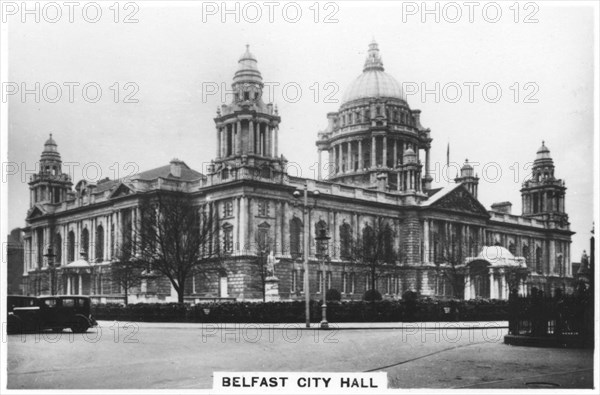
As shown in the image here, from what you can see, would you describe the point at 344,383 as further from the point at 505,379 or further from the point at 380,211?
the point at 380,211

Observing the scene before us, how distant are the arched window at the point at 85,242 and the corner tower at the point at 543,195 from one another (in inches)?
1921

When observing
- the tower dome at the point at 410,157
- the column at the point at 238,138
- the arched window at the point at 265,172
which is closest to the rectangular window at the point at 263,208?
the arched window at the point at 265,172

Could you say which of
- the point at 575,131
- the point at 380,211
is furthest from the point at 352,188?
the point at 575,131

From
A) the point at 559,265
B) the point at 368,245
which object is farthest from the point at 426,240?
the point at 559,265

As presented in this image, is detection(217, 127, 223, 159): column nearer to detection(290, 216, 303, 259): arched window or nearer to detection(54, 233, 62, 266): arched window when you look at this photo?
detection(290, 216, 303, 259): arched window

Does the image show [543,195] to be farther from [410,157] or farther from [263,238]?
[263,238]

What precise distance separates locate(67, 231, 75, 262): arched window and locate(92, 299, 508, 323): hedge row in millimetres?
39359

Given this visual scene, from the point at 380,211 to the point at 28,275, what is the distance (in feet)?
136

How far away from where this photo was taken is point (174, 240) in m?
60.8

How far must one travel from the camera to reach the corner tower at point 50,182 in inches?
3568

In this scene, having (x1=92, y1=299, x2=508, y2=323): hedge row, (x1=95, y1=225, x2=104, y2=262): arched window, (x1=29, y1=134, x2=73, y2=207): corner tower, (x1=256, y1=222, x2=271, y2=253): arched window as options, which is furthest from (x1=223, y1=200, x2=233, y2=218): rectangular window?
(x1=29, y1=134, x2=73, y2=207): corner tower

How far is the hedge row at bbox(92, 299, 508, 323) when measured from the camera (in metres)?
45.1

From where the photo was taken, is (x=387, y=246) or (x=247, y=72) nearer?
(x=247, y=72)

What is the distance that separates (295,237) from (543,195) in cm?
3894
